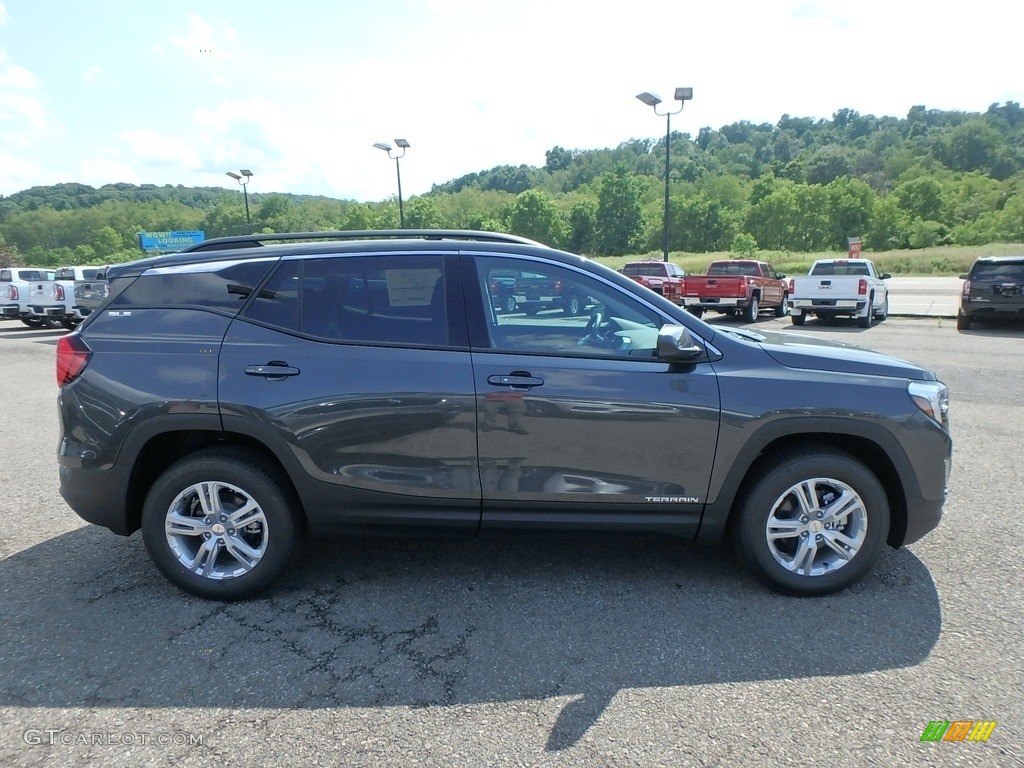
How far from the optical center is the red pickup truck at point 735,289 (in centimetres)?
1870

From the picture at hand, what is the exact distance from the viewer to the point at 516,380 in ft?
10.6

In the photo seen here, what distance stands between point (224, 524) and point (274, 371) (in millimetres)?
837

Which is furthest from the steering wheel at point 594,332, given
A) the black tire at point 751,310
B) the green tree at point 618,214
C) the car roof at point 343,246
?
the green tree at point 618,214

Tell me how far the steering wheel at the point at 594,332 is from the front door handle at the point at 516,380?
32cm

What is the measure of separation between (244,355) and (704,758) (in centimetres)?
269

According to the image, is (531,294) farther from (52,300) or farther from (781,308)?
(781,308)

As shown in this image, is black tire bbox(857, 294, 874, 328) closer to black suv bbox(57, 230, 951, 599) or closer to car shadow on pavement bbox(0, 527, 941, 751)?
car shadow on pavement bbox(0, 527, 941, 751)

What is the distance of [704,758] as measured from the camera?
233 centimetres

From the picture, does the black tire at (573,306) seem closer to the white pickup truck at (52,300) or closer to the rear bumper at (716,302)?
the rear bumper at (716,302)

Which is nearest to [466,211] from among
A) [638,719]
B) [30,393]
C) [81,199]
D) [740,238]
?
[740,238]

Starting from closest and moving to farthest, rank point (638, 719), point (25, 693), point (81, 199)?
point (638, 719) < point (25, 693) < point (81, 199)

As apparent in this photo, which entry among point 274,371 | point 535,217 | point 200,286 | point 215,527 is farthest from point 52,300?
point 535,217

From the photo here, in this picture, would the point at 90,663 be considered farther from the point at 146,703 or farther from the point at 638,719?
the point at 638,719

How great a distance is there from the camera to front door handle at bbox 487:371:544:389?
322 centimetres
